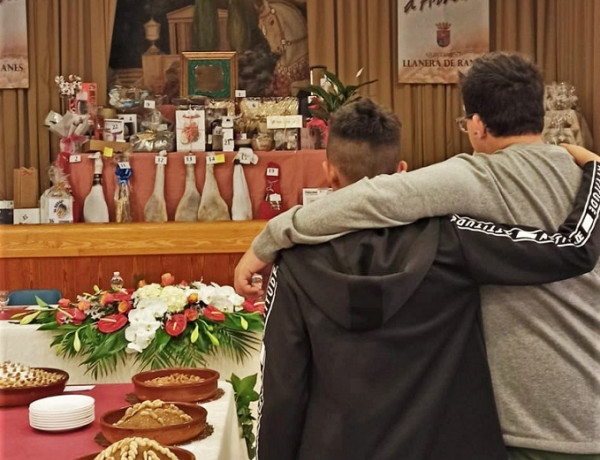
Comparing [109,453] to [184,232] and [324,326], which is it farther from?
[184,232]

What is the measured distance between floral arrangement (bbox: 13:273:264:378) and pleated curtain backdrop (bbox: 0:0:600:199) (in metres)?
3.99

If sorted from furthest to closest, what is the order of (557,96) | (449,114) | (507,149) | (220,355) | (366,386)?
1. (449,114)
2. (557,96)
3. (220,355)
4. (507,149)
5. (366,386)

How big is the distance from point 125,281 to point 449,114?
360 centimetres

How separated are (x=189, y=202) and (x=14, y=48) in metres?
2.76

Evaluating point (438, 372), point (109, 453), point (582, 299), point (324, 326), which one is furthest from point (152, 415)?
point (582, 299)

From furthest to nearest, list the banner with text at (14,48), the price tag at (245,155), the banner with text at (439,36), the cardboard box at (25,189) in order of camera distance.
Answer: the banner with text at (439,36) < the banner with text at (14,48) < the cardboard box at (25,189) < the price tag at (245,155)

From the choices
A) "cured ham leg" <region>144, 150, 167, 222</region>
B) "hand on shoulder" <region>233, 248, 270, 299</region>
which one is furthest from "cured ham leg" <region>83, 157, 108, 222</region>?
"hand on shoulder" <region>233, 248, 270, 299</region>

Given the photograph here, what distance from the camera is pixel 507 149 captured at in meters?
1.52

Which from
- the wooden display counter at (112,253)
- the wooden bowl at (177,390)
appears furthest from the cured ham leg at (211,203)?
the wooden bowl at (177,390)

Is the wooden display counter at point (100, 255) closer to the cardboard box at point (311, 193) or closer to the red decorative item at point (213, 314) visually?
the cardboard box at point (311, 193)

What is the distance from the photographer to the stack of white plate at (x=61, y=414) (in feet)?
6.45

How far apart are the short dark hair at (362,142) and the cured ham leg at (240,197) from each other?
3028 mm

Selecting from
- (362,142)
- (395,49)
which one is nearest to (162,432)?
(362,142)

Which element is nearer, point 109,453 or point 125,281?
point 109,453
